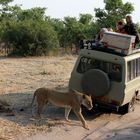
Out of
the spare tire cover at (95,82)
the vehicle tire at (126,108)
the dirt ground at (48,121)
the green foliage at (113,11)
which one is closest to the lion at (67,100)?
the dirt ground at (48,121)

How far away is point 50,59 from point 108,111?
1167 centimetres

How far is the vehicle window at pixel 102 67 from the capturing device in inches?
503

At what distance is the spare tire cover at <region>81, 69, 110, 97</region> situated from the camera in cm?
1261

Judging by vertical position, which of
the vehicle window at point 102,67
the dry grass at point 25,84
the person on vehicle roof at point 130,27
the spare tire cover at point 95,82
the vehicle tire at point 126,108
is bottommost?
the vehicle tire at point 126,108

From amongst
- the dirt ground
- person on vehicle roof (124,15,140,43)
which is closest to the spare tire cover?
the dirt ground

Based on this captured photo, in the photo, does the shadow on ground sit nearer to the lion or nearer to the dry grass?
the dry grass

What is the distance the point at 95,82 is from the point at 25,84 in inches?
195

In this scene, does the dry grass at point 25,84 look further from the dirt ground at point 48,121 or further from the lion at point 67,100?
the lion at point 67,100

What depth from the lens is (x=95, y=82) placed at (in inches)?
503

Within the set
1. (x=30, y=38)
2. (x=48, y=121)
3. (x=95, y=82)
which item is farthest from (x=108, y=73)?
(x=30, y=38)

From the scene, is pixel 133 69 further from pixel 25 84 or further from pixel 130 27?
pixel 25 84

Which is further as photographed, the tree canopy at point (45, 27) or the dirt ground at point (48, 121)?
the tree canopy at point (45, 27)

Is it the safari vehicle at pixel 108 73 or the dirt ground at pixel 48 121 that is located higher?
the safari vehicle at pixel 108 73

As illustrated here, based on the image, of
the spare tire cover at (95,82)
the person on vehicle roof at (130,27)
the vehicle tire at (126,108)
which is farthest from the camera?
the person on vehicle roof at (130,27)
